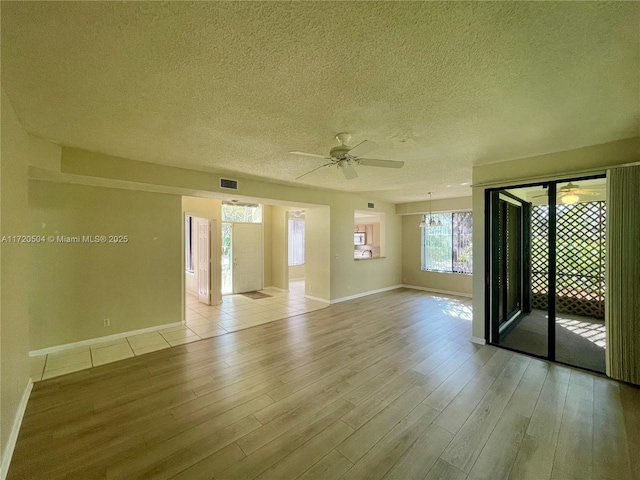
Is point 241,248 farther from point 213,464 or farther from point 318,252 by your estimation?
point 213,464

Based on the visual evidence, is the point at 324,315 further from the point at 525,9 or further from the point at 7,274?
the point at 525,9

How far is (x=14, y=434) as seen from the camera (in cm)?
196

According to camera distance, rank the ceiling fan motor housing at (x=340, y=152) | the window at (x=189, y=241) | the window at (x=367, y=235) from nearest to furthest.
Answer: the ceiling fan motor housing at (x=340, y=152)
the window at (x=189, y=241)
the window at (x=367, y=235)

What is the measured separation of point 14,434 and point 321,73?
3.51m

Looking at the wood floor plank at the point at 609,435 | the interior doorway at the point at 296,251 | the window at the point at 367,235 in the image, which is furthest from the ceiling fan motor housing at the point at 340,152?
the window at the point at 367,235

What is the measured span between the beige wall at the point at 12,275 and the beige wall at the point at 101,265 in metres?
1.07

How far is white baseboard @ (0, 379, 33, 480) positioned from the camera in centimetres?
170

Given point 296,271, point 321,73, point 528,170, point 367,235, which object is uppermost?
point 321,73

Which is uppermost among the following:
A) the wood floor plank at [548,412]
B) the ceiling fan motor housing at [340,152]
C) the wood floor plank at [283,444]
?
the ceiling fan motor housing at [340,152]

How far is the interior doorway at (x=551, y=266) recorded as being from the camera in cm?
330

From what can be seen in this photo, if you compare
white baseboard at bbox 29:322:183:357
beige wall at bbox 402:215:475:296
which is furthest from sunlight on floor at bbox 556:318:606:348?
white baseboard at bbox 29:322:183:357

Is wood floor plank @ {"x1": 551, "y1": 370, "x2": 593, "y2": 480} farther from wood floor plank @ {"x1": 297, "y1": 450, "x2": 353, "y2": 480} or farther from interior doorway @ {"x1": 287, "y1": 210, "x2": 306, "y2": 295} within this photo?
interior doorway @ {"x1": 287, "y1": 210, "x2": 306, "y2": 295}

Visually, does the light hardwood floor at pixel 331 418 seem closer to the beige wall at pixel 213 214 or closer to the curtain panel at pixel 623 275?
the curtain panel at pixel 623 275

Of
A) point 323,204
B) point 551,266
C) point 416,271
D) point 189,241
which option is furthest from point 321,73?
point 416,271
